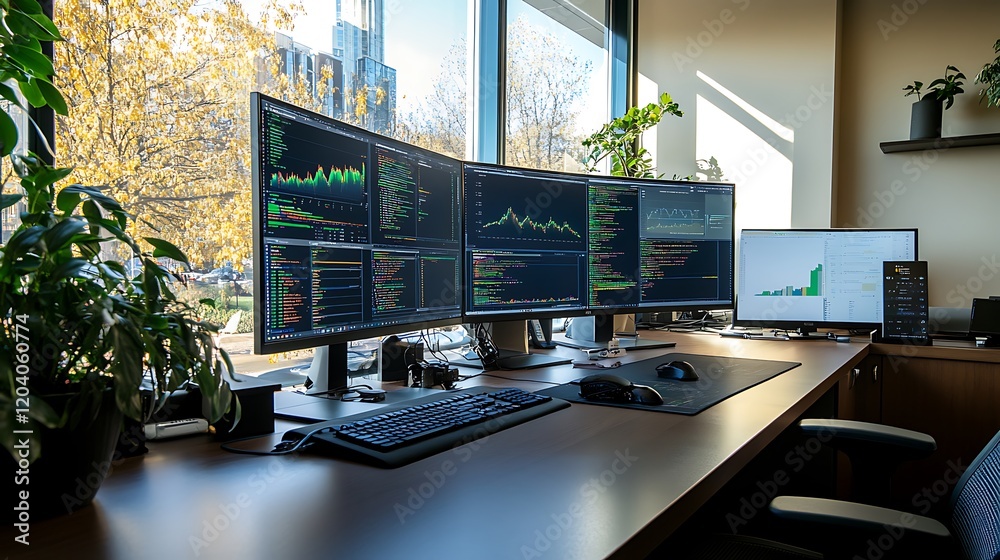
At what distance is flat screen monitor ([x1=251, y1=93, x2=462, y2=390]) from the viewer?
1.13 m

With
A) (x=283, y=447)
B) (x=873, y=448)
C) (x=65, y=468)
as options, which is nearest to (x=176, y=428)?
(x=283, y=447)

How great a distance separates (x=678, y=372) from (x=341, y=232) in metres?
0.88

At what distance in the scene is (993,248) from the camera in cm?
301

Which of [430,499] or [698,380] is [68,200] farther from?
[698,380]

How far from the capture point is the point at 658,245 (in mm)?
2295

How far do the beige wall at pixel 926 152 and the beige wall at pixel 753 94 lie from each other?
0.76 ft

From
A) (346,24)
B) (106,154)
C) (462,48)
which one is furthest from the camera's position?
(462,48)

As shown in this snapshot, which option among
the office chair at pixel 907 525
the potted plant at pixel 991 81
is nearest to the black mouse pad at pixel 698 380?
the office chair at pixel 907 525

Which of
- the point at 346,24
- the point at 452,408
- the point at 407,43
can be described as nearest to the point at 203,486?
the point at 452,408

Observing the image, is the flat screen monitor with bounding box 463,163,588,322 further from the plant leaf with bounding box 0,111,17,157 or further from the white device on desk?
the plant leaf with bounding box 0,111,17,157

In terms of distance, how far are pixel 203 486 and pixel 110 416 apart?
0.47ft

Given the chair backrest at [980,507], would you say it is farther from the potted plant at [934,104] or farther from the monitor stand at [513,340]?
A: the potted plant at [934,104]

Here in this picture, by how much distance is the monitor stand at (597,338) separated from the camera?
2268 mm

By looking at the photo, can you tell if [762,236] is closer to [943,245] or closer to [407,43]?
[943,245]
